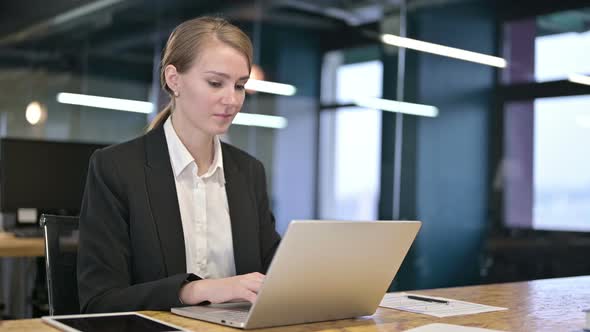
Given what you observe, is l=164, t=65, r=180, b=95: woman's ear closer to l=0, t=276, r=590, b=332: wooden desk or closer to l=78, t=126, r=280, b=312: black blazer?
l=78, t=126, r=280, b=312: black blazer

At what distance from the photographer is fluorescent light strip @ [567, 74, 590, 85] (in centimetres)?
464

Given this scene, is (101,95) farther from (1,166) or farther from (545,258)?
(545,258)

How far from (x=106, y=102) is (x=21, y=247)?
2.59 metres

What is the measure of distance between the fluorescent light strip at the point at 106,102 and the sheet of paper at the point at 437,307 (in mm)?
4219

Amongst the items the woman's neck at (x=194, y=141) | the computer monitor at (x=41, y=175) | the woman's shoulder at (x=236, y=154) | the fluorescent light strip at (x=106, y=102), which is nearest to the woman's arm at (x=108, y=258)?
the woman's neck at (x=194, y=141)

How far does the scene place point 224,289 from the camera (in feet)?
5.08

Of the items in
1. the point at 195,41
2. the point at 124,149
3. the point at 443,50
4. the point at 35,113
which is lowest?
the point at 124,149

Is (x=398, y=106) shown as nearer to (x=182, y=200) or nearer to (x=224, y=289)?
(x=182, y=200)

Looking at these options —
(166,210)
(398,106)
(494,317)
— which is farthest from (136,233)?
(398,106)

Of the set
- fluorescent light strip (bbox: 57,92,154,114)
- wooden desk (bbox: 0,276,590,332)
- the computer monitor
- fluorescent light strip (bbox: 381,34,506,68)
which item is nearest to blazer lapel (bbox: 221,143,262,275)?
wooden desk (bbox: 0,276,590,332)

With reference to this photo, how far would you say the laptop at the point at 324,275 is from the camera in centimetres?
135

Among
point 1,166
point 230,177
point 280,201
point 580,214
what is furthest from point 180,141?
point 280,201

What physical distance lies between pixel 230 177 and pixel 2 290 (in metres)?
2.53

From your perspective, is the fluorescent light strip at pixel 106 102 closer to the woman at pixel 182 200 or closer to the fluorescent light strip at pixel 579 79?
the fluorescent light strip at pixel 579 79
